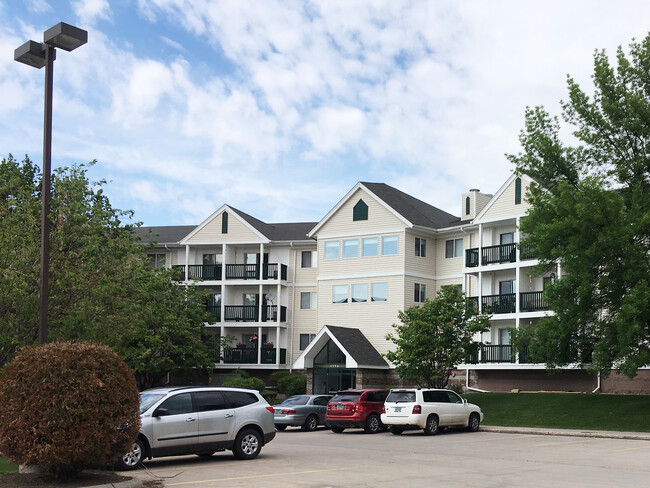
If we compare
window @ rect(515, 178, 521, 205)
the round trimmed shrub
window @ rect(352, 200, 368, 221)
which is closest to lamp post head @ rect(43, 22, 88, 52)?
the round trimmed shrub

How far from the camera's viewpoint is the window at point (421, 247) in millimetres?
47156

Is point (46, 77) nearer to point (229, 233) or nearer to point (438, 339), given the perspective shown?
point (438, 339)

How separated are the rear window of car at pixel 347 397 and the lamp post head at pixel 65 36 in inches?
698

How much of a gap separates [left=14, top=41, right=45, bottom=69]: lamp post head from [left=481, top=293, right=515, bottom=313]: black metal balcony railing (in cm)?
3088

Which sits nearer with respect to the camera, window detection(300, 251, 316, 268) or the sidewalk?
the sidewalk

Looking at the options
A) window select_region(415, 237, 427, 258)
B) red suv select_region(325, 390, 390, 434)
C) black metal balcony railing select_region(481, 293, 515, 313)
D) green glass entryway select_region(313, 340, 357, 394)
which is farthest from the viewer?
window select_region(415, 237, 427, 258)

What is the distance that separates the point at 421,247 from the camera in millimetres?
47500

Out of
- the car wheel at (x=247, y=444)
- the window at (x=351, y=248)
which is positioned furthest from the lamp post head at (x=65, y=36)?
the window at (x=351, y=248)

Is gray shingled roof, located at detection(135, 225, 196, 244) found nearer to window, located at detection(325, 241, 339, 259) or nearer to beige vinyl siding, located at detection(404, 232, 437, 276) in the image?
window, located at detection(325, 241, 339, 259)

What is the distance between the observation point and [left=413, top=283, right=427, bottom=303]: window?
46750mm

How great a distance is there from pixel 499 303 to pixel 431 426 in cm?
1703

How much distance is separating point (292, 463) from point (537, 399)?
22852 mm

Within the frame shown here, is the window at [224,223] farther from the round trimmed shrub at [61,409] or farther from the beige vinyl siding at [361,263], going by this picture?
the round trimmed shrub at [61,409]

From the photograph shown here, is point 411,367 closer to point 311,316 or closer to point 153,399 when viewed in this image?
point 311,316
